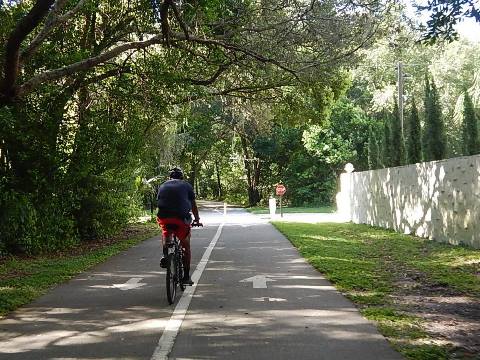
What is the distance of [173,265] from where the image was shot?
8438 mm

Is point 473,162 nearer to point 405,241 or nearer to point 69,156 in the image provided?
point 405,241

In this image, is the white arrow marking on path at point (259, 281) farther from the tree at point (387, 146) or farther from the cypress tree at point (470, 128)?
the tree at point (387, 146)

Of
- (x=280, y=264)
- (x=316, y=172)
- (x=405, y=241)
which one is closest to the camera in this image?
(x=280, y=264)

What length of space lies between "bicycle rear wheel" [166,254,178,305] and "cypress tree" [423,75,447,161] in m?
21.2

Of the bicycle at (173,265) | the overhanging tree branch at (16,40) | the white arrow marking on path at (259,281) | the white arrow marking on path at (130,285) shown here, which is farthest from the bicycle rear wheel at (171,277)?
the overhanging tree branch at (16,40)

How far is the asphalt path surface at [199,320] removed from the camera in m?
5.67

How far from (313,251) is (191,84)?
262 inches

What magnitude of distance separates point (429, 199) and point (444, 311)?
31.6 feet

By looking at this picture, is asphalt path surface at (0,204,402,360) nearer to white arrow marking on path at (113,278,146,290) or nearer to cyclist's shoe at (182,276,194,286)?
white arrow marking on path at (113,278,146,290)

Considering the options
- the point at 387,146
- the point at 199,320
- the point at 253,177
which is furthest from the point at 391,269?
the point at 253,177

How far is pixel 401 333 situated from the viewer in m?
6.25

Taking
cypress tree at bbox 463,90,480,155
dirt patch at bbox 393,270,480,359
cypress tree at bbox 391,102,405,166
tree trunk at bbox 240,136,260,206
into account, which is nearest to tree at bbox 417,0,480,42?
dirt patch at bbox 393,270,480,359

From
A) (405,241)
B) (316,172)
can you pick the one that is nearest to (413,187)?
(405,241)

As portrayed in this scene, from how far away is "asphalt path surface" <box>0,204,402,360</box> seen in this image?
5.67 metres
